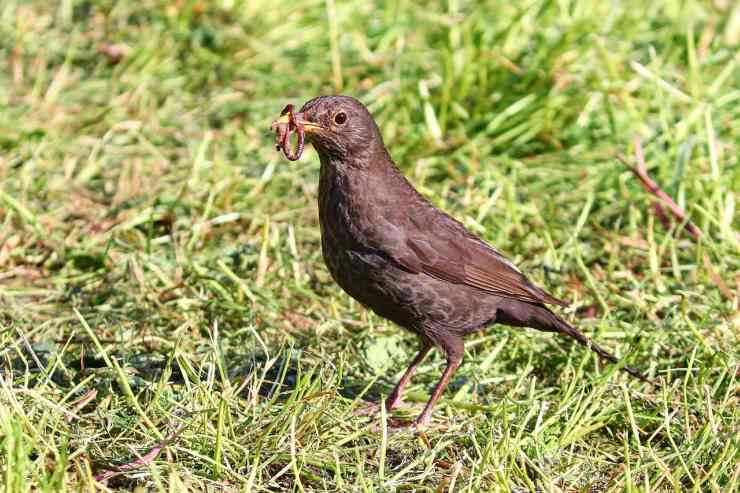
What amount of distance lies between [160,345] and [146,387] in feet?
2.32

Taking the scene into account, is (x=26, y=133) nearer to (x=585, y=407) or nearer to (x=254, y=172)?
(x=254, y=172)

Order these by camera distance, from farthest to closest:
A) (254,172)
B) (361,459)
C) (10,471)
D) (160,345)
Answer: (254,172) < (160,345) < (361,459) < (10,471)

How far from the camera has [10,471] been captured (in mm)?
3371

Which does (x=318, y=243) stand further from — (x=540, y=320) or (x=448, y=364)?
(x=540, y=320)

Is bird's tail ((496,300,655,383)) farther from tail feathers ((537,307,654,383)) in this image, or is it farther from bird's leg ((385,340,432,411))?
bird's leg ((385,340,432,411))

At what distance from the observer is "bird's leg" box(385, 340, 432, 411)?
4883 mm

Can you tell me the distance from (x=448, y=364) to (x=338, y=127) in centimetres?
119

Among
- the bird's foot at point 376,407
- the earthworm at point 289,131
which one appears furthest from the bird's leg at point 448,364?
the earthworm at point 289,131

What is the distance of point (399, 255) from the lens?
4660 millimetres

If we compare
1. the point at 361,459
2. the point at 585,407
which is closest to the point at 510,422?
the point at 585,407

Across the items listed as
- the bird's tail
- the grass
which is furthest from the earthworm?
the bird's tail

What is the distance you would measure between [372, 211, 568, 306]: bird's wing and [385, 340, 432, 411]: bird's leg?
0.35 metres

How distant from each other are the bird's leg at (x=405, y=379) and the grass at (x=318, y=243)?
0.21 ft

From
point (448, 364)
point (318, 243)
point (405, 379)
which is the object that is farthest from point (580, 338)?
point (318, 243)
